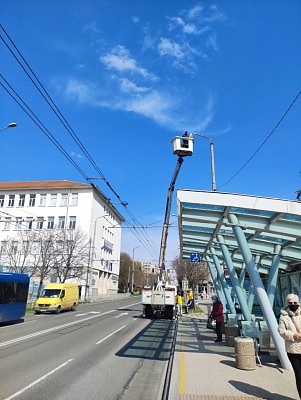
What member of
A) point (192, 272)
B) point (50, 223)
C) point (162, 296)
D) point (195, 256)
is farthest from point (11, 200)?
point (195, 256)

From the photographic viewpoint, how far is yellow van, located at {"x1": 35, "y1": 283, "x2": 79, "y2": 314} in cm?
2944

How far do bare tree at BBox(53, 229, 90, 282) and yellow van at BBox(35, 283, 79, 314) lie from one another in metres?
12.5

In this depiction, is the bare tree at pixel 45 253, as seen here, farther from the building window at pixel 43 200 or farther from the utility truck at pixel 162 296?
the utility truck at pixel 162 296

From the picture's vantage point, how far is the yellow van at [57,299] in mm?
29438

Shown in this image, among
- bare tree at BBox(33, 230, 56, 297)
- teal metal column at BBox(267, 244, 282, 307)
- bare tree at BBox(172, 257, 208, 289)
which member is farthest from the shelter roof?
bare tree at BBox(33, 230, 56, 297)

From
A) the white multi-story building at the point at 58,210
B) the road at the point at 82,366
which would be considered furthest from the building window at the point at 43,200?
the road at the point at 82,366

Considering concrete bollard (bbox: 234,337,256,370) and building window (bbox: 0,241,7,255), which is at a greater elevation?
building window (bbox: 0,241,7,255)

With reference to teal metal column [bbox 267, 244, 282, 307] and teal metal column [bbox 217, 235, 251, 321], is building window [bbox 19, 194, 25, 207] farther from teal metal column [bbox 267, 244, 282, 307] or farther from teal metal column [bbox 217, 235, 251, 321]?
teal metal column [bbox 267, 244, 282, 307]

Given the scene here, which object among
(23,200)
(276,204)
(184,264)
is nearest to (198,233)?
(276,204)

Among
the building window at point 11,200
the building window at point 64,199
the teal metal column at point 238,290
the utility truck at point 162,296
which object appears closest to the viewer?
the teal metal column at point 238,290

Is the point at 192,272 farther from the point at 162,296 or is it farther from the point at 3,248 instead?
the point at 3,248

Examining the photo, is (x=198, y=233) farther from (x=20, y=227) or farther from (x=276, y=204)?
(x=20, y=227)

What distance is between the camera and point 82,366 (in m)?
9.58

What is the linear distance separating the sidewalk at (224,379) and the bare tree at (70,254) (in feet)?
124
